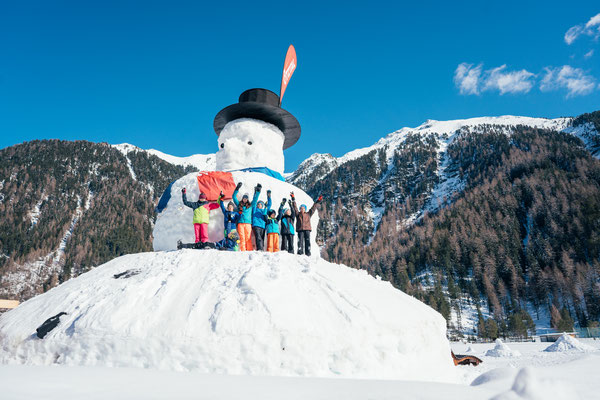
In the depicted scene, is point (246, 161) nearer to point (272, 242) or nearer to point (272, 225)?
point (272, 225)

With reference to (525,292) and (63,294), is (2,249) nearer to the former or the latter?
(63,294)

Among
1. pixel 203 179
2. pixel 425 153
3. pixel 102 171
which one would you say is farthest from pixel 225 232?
pixel 425 153

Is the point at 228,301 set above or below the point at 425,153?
below

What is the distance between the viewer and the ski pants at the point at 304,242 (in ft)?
30.3

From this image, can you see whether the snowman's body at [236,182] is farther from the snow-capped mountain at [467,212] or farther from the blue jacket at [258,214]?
the snow-capped mountain at [467,212]

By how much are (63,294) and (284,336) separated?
16.6 ft

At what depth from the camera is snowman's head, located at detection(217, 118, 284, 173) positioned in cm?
1290

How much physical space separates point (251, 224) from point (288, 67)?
29.4 feet

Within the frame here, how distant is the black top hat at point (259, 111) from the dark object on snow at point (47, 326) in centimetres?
948

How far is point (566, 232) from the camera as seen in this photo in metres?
73.2

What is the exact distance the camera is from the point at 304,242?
959cm

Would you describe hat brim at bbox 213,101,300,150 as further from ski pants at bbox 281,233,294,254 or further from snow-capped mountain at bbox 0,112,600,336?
snow-capped mountain at bbox 0,112,600,336

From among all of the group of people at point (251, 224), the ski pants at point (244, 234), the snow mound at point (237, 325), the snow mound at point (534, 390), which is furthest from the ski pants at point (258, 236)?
the snow mound at point (534, 390)

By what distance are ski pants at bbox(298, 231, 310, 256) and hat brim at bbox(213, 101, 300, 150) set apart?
19.8 feet
